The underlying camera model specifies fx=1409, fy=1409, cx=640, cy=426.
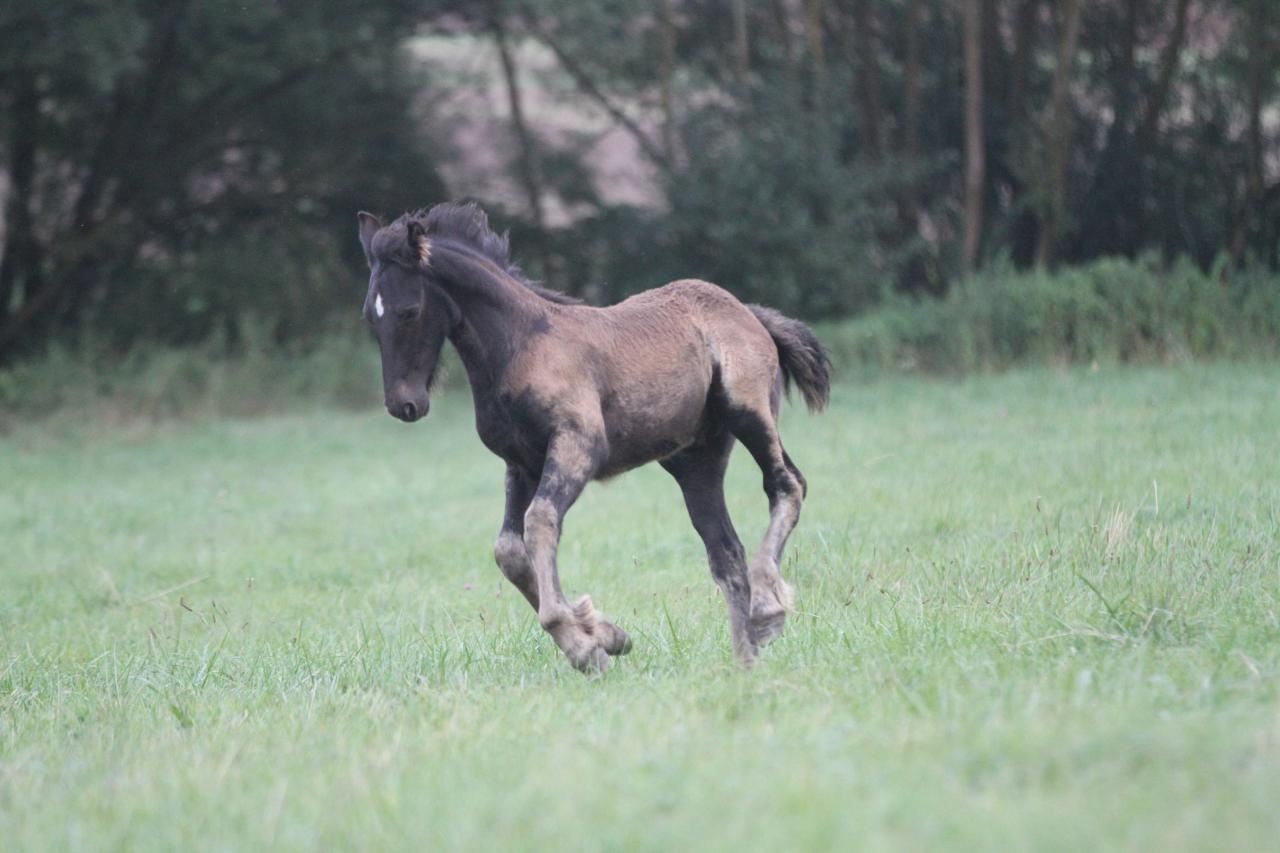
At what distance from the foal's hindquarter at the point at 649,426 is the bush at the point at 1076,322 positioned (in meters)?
13.5

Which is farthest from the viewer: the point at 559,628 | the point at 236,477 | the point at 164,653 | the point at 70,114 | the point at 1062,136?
the point at 70,114

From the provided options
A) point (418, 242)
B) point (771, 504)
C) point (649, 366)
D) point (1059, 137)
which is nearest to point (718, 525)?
point (771, 504)

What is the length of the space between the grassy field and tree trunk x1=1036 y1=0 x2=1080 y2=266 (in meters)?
10.3

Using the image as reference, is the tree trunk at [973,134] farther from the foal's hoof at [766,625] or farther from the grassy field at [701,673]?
the foal's hoof at [766,625]

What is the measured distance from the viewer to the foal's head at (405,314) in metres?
6.10

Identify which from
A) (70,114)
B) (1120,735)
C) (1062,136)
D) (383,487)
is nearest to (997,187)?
(1062,136)

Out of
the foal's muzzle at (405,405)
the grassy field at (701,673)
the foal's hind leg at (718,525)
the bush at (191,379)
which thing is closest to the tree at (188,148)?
the bush at (191,379)

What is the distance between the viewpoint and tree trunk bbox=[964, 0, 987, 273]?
24.0 metres

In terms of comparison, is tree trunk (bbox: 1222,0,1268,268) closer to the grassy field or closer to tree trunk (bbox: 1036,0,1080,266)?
tree trunk (bbox: 1036,0,1080,266)

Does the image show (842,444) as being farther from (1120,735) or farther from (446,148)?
(446,148)

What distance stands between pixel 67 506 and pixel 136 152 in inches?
510

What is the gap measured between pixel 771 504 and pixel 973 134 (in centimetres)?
1908

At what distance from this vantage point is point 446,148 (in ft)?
95.7

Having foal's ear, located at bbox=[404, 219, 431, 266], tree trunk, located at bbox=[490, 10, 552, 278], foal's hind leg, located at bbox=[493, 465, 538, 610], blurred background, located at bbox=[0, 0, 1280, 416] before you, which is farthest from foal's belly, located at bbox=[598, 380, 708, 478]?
tree trunk, located at bbox=[490, 10, 552, 278]
